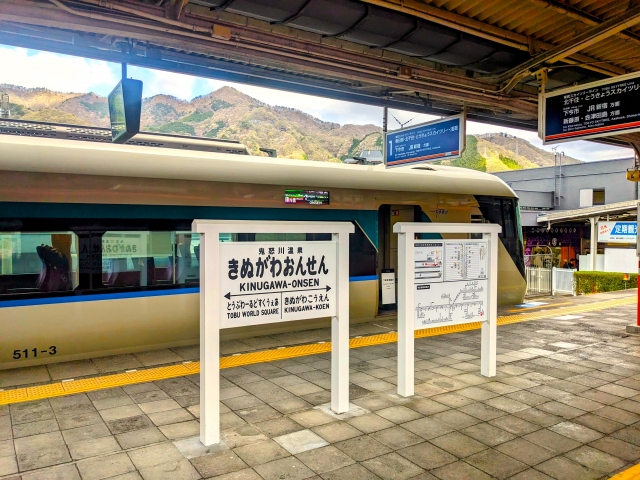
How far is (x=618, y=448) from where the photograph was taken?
13.9ft

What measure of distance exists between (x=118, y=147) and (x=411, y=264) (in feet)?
13.6

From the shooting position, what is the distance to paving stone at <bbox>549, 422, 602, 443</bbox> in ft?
14.6

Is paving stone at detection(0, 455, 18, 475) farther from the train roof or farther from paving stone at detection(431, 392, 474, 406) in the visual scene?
paving stone at detection(431, 392, 474, 406)

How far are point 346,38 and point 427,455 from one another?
3.96m

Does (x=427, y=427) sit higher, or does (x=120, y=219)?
(x=120, y=219)

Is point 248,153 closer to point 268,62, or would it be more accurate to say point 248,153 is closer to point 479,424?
point 268,62

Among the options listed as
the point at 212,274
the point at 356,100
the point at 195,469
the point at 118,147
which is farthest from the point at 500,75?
the point at 195,469

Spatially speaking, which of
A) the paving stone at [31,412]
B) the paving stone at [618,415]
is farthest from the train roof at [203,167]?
the paving stone at [618,415]

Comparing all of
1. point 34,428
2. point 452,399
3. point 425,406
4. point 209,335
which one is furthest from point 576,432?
point 34,428

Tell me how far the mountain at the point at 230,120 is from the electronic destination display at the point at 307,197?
234 feet

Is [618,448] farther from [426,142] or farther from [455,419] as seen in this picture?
[426,142]

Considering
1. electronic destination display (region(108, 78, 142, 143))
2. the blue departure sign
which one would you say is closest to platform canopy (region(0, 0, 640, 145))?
electronic destination display (region(108, 78, 142, 143))

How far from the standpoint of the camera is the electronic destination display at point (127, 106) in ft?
17.6

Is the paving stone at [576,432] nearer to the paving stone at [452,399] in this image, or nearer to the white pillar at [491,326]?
the paving stone at [452,399]
